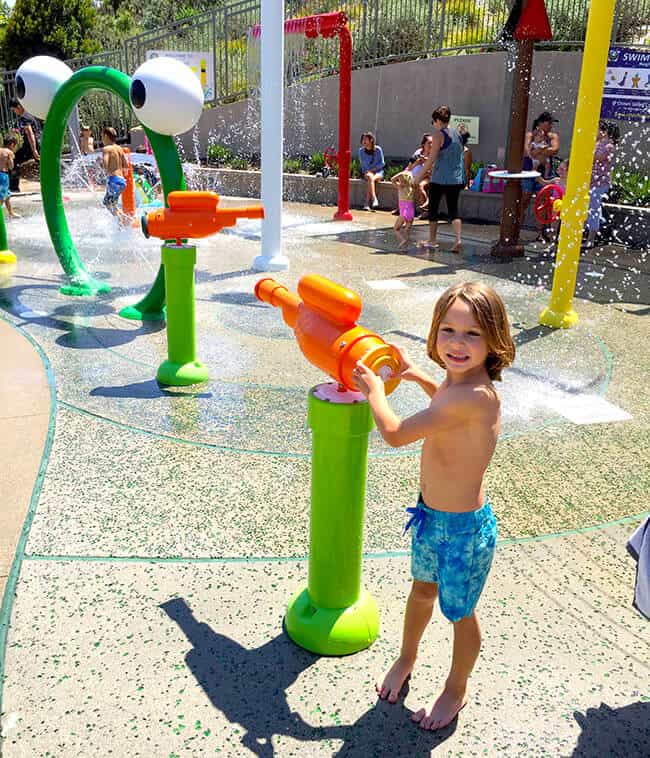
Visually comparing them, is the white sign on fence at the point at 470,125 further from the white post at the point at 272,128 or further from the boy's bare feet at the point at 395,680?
the boy's bare feet at the point at 395,680

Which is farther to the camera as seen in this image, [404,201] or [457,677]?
[404,201]

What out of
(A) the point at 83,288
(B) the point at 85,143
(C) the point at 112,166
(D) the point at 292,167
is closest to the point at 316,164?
(D) the point at 292,167

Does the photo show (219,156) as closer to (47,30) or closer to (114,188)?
(114,188)

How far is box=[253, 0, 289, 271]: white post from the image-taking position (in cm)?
747

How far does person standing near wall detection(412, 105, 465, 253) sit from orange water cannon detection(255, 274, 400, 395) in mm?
7079

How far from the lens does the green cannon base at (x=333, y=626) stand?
8.29 feet

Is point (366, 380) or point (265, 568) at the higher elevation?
point (366, 380)

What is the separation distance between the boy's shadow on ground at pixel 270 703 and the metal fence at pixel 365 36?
11827 millimetres

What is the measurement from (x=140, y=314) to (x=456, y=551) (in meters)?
4.74

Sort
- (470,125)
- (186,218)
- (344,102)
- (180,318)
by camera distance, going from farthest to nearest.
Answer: (470,125)
(344,102)
(180,318)
(186,218)

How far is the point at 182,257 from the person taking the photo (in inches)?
187

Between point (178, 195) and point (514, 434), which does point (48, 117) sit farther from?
point (514, 434)

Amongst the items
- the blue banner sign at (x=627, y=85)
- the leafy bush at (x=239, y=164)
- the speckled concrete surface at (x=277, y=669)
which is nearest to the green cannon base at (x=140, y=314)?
the speckled concrete surface at (x=277, y=669)

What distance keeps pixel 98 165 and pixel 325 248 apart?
904 cm
